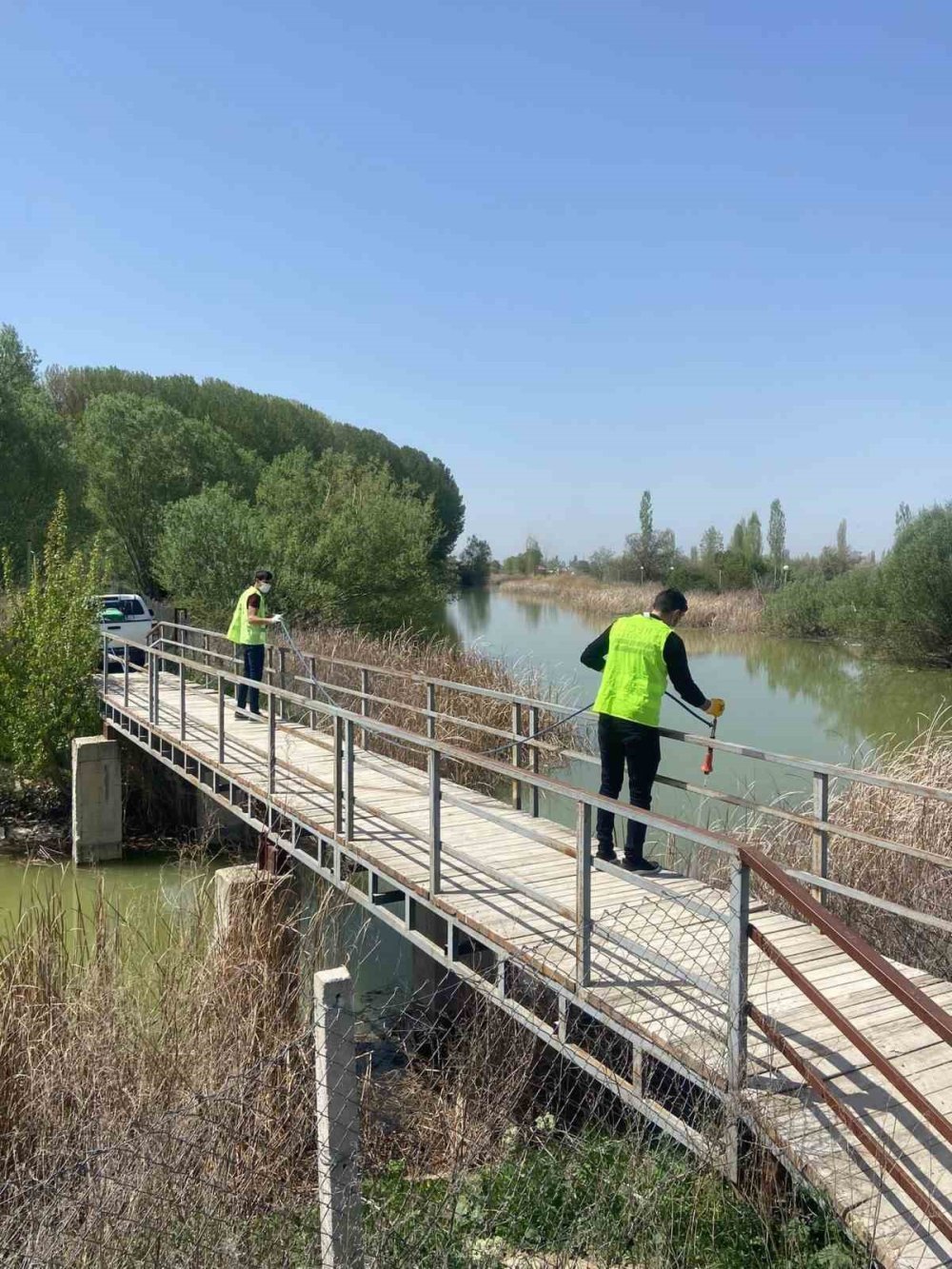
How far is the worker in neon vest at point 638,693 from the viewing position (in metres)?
6.26

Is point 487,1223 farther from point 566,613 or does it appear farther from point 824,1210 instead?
point 566,613

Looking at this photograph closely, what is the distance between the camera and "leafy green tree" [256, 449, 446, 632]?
25297mm

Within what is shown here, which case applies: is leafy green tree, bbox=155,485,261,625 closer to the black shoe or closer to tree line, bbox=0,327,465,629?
tree line, bbox=0,327,465,629

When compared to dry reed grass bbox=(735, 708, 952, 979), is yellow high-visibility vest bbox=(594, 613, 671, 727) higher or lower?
higher

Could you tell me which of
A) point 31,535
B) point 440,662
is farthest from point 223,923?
point 31,535

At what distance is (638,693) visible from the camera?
20.6 feet

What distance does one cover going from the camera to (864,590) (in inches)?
1473

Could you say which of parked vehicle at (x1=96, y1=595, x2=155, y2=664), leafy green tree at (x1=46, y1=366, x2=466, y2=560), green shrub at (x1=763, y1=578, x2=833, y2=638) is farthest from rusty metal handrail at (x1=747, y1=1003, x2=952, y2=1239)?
leafy green tree at (x1=46, y1=366, x2=466, y2=560)

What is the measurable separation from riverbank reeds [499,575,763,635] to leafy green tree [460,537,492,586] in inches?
404

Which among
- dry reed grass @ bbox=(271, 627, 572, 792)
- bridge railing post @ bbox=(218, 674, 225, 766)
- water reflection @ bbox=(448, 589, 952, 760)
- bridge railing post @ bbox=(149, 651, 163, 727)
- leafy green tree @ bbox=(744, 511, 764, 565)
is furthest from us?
leafy green tree @ bbox=(744, 511, 764, 565)

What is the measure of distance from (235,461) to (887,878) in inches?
1443

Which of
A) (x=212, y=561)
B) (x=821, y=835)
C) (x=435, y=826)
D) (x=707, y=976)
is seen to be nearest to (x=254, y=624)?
(x=435, y=826)

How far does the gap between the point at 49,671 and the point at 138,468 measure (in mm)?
25233

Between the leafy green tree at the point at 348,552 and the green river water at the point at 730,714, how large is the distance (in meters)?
2.98
